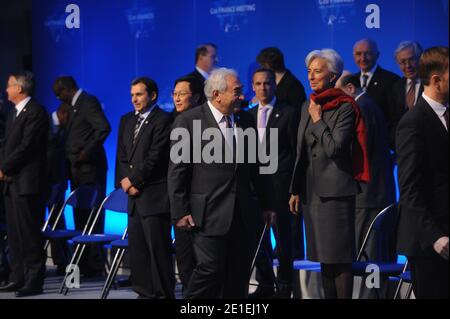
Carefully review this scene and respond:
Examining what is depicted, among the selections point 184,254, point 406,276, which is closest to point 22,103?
point 184,254

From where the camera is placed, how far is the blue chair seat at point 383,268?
641cm

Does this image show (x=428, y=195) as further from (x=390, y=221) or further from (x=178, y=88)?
(x=178, y=88)

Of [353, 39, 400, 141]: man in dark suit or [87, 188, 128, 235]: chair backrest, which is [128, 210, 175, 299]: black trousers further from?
[353, 39, 400, 141]: man in dark suit

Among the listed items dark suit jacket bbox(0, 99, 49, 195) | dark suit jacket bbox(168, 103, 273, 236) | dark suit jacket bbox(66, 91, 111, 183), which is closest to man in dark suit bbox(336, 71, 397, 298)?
dark suit jacket bbox(168, 103, 273, 236)

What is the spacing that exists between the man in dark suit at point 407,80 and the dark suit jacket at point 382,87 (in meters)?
0.15

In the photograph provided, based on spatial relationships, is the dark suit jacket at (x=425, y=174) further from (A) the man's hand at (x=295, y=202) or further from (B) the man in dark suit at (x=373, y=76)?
(B) the man in dark suit at (x=373, y=76)

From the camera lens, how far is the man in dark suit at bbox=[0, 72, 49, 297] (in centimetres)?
831

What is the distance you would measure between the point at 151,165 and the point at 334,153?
182 cm

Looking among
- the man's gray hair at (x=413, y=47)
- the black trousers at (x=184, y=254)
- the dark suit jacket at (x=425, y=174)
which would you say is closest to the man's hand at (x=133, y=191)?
the black trousers at (x=184, y=254)

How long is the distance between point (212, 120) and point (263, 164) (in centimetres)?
170

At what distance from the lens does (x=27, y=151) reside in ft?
27.2

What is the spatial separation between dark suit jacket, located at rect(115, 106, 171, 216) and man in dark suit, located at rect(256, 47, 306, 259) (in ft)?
4.48

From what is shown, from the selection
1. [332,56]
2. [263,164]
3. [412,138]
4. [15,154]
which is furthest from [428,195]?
[15,154]

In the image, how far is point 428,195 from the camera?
4.53m
